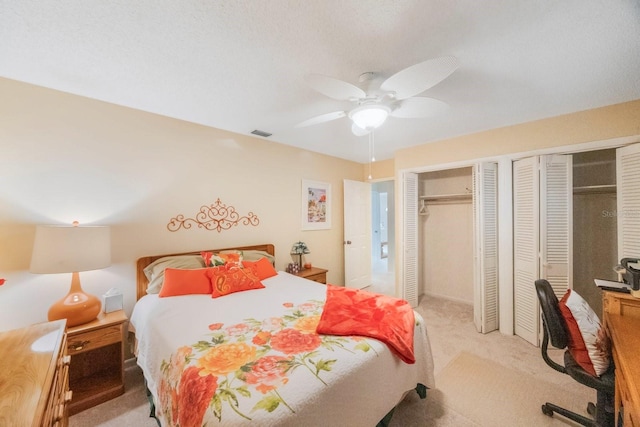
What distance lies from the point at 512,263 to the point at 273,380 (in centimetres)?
310

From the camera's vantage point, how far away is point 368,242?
15.6 ft

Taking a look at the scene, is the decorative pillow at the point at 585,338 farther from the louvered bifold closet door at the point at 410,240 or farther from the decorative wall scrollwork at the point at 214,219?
the decorative wall scrollwork at the point at 214,219

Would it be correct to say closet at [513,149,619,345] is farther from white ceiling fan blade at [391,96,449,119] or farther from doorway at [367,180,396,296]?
doorway at [367,180,396,296]

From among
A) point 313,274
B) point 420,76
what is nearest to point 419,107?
point 420,76

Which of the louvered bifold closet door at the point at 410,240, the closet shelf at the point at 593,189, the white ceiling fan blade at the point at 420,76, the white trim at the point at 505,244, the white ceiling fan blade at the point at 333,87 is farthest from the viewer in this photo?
the louvered bifold closet door at the point at 410,240

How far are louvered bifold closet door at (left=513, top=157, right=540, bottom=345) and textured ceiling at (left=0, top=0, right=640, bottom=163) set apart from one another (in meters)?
0.75

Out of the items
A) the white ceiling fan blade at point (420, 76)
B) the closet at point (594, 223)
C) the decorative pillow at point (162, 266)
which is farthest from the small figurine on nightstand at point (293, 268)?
the closet at point (594, 223)

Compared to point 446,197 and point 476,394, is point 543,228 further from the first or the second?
point 476,394

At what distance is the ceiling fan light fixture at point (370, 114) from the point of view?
1.68 m

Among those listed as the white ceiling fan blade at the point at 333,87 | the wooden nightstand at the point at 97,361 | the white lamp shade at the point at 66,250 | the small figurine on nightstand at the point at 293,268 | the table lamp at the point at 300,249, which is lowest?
the wooden nightstand at the point at 97,361

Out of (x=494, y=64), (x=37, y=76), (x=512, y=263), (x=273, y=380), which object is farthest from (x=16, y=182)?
(x=512, y=263)

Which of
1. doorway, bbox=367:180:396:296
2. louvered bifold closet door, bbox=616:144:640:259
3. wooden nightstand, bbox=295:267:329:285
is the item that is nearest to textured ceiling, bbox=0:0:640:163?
louvered bifold closet door, bbox=616:144:640:259

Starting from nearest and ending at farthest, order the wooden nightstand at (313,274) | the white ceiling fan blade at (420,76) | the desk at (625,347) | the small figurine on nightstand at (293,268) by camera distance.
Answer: the desk at (625,347) < the white ceiling fan blade at (420,76) < the wooden nightstand at (313,274) < the small figurine on nightstand at (293,268)

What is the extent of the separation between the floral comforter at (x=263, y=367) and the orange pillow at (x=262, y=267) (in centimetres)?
68
